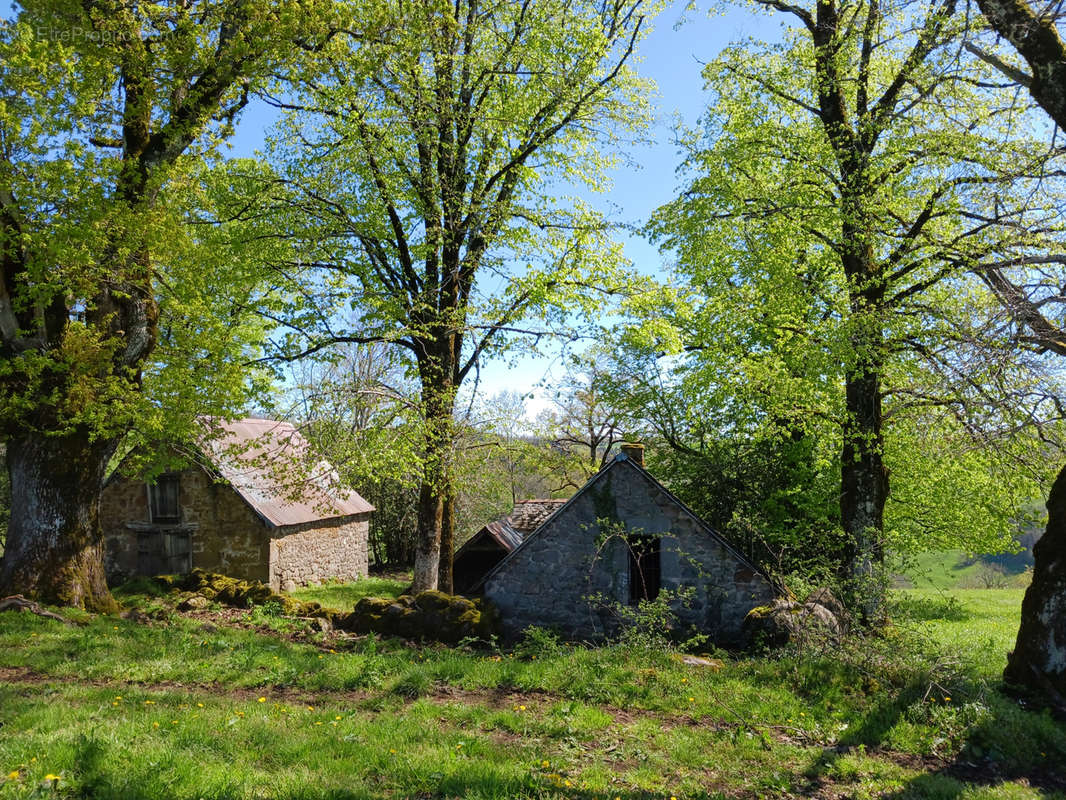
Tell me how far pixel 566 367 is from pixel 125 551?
1824 centimetres

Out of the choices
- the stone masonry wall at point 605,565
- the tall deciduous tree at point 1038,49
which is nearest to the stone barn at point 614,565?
the stone masonry wall at point 605,565

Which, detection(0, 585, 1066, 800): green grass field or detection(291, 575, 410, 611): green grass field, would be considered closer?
detection(0, 585, 1066, 800): green grass field

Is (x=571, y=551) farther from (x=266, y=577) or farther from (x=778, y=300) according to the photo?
(x=266, y=577)

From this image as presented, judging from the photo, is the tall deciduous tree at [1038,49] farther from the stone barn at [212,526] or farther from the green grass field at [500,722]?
the stone barn at [212,526]

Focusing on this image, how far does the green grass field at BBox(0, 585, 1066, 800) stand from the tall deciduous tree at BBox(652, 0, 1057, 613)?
2844mm

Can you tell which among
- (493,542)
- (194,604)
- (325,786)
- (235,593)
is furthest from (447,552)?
(325,786)

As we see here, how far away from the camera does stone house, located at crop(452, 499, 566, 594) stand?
1959cm

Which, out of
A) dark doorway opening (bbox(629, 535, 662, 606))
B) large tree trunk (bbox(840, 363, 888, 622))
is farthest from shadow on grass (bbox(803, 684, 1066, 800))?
dark doorway opening (bbox(629, 535, 662, 606))

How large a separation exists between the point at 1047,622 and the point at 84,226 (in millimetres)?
14598

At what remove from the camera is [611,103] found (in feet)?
50.4

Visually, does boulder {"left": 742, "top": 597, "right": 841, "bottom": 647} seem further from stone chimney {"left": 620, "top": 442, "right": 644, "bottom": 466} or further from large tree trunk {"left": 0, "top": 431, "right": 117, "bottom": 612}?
large tree trunk {"left": 0, "top": 431, "right": 117, "bottom": 612}

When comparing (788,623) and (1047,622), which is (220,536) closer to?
(788,623)

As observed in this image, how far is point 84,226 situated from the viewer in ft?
34.6

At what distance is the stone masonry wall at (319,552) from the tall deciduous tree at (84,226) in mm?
10136
